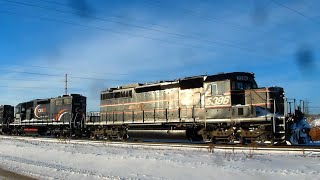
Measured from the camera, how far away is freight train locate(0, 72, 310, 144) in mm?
16625

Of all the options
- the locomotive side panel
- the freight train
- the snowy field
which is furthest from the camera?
the locomotive side panel

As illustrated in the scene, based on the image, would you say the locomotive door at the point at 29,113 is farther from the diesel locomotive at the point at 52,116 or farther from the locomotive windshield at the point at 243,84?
the locomotive windshield at the point at 243,84

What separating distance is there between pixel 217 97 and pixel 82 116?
1441cm

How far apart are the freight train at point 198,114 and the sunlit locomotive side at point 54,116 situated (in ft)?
0.49

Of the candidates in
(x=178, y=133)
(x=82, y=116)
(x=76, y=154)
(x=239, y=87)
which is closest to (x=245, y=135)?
(x=239, y=87)

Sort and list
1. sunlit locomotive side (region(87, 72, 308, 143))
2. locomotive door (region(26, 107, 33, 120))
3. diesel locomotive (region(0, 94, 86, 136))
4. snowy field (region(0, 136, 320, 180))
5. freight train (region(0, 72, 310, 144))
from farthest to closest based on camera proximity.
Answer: locomotive door (region(26, 107, 33, 120)), diesel locomotive (region(0, 94, 86, 136)), sunlit locomotive side (region(87, 72, 308, 143)), freight train (region(0, 72, 310, 144)), snowy field (region(0, 136, 320, 180))

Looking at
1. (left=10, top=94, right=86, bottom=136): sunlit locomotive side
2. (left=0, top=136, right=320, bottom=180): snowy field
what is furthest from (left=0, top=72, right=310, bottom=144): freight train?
(left=0, top=136, right=320, bottom=180): snowy field

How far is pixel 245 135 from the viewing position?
1684 centimetres

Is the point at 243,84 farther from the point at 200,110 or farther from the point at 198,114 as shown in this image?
the point at 198,114

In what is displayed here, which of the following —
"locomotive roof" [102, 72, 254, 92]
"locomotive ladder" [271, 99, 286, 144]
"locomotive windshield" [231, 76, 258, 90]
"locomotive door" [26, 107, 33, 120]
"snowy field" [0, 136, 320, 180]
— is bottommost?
"snowy field" [0, 136, 320, 180]

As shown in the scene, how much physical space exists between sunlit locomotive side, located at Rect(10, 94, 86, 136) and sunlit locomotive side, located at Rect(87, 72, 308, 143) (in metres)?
4.56

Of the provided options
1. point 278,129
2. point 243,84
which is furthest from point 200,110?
point 278,129

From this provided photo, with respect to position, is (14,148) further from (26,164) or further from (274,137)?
(274,137)

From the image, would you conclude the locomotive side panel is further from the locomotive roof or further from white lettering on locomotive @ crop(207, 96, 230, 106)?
the locomotive roof
